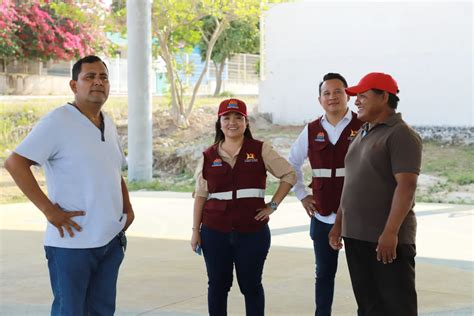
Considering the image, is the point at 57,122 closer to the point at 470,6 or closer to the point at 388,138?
the point at 388,138

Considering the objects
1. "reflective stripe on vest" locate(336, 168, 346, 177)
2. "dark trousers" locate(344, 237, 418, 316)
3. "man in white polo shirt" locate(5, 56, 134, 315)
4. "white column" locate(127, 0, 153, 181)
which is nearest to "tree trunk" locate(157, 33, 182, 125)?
"white column" locate(127, 0, 153, 181)

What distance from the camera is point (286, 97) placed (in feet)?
64.2

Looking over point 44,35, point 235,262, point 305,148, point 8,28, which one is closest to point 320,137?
point 305,148

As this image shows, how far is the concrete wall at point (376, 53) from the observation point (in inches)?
709

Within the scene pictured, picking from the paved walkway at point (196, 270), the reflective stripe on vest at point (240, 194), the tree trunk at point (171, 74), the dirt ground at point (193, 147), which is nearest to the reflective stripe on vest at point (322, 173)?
the reflective stripe on vest at point (240, 194)

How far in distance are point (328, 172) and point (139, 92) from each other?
10545 mm

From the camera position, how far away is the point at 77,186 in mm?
3834

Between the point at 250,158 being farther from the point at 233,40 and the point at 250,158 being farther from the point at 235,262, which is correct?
the point at 233,40

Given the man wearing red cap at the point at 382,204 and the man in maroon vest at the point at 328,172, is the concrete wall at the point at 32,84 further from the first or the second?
the man wearing red cap at the point at 382,204

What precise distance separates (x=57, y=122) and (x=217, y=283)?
4.68ft

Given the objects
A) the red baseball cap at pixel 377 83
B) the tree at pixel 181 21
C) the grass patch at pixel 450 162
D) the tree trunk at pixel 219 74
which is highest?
the tree at pixel 181 21

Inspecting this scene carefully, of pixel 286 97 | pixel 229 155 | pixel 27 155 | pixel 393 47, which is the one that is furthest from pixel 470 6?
pixel 27 155

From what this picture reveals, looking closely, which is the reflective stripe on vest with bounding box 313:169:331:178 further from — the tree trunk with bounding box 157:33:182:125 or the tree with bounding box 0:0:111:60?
the tree with bounding box 0:0:111:60

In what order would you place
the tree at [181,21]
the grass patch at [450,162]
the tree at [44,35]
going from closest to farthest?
the grass patch at [450,162] → the tree at [181,21] → the tree at [44,35]
